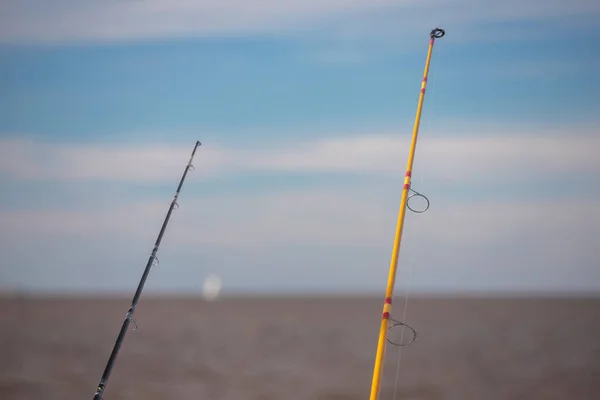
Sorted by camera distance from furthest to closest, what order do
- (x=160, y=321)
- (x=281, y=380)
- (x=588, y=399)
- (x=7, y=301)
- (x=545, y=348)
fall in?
1. (x=7, y=301)
2. (x=160, y=321)
3. (x=545, y=348)
4. (x=281, y=380)
5. (x=588, y=399)

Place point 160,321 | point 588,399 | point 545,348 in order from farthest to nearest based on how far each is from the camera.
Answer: point 160,321
point 545,348
point 588,399

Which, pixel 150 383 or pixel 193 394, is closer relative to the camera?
pixel 193 394

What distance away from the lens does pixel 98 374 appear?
13531 mm

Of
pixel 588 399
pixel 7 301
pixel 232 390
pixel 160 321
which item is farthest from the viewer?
pixel 7 301

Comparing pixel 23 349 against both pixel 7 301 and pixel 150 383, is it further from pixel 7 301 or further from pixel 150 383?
pixel 7 301

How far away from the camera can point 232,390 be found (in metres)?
12.0

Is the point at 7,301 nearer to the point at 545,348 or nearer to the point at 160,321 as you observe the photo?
the point at 160,321

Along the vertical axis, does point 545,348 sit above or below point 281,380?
above

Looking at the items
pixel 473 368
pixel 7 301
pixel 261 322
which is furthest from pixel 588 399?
pixel 7 301

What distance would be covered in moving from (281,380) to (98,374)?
4.48 metres

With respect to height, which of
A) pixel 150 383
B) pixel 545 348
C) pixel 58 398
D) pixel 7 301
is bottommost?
pixel 58 398

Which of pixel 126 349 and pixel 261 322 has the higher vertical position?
pixel 261 322

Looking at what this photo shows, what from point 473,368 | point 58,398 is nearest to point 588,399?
point 473,368

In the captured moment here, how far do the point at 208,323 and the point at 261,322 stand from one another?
2.32 metres
